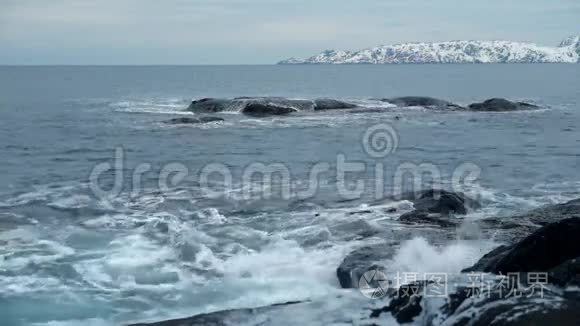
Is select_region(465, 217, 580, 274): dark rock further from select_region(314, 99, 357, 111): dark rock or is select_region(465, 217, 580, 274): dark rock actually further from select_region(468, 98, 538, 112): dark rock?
select_region(468, 98, 538, 112): dark rock

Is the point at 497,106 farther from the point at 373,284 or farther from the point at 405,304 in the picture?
the point at 405,304

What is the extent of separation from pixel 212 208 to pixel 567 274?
1178 centimetres

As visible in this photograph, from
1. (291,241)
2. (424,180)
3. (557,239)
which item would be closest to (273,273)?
(291,241)

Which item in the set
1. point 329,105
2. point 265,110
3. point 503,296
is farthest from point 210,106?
point 503,296

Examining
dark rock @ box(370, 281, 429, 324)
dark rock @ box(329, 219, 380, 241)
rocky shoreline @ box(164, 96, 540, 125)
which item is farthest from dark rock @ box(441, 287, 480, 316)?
rocky shoreline @ box(164, 96, 540, 125)

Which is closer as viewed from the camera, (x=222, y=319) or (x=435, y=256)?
(x=222, y=319)

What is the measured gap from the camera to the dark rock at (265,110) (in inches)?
1773

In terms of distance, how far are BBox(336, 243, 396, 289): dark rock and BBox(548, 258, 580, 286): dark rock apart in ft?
12.1

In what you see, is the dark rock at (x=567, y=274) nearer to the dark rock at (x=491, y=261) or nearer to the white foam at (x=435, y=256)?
the dark rock at (x=491, y=261)

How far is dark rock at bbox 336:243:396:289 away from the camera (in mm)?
11422

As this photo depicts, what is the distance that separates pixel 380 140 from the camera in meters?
33.3

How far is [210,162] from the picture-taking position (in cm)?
2669

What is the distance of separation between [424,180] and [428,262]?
10380mm

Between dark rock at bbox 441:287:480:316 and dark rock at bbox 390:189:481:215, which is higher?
dark rock at bbox 441:287:480:316
